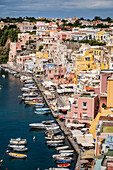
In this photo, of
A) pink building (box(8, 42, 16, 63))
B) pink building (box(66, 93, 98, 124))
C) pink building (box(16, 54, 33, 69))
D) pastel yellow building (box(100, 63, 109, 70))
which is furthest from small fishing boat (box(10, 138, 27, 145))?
pink building (box(8, 42, 16, 63))

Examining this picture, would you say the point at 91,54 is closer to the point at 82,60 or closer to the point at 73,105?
the point at 82,60

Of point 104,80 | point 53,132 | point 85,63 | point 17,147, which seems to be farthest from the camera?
point 85,63

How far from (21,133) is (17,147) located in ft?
9.05

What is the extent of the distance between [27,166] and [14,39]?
46064 mm

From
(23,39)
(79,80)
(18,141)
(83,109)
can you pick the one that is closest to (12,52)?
(23,39)

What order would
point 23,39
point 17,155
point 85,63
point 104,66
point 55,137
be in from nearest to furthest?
point 17,155 < point 55,137 < point 104,66 < point 85,63 < point 23,39

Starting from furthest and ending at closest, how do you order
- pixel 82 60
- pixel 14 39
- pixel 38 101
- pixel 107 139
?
pixel 14 39
pixel 82 60
pixel 38 101
pixel 107 139

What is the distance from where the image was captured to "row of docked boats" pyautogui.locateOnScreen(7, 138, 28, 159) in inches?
771

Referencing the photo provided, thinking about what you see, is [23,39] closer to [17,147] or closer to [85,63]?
[85,63]

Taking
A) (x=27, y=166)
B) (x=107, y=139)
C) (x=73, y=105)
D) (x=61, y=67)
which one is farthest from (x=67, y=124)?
(x=61, y=67)

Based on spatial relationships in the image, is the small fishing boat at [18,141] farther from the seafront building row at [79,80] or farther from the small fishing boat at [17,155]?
the seafront building row at [79,80]

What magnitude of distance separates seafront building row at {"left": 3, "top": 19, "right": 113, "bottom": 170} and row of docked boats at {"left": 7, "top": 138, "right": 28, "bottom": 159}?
2642mm

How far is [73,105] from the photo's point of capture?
2388 cm

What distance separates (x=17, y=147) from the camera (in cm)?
Result: 2053
